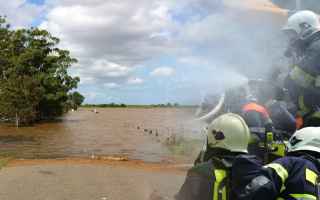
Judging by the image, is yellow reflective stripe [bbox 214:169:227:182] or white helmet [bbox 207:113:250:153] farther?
white helmet [bbox 207:113:250:153]

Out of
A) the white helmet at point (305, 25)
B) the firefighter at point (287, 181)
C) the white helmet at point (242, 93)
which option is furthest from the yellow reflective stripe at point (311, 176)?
the white helmet at point (242, 93)

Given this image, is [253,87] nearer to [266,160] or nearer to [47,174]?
[266,160]

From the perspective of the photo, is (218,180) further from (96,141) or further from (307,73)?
(96,141)

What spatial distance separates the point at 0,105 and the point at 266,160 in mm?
36658

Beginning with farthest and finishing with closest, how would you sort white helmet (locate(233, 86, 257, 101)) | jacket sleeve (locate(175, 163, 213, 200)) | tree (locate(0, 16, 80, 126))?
tree (locate(0, 16, 80, 126)) → white helmet (locate(233, 86, 257, 101)) → jacket sleeve (locate(175, 163, 213, 200))

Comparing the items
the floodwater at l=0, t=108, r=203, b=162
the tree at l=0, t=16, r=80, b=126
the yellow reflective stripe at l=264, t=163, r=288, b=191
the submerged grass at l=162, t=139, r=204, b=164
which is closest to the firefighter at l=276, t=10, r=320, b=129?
the floodwater at l=0, t=108, r=203, b=162

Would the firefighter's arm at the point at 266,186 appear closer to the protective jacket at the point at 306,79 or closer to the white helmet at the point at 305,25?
the protective jacket at the point at 306,79

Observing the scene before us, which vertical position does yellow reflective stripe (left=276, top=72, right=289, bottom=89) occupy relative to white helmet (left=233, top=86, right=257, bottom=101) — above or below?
above

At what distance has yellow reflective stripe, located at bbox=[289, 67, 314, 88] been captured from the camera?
3.79 metres

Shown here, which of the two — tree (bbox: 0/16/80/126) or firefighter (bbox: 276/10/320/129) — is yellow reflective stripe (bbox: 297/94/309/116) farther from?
tree (bbox: 0/16/80/126)

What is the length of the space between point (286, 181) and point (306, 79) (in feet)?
6.51

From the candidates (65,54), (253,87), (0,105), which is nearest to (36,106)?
(0,105)

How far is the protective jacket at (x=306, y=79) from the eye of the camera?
378 cm

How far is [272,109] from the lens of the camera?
4641mm
